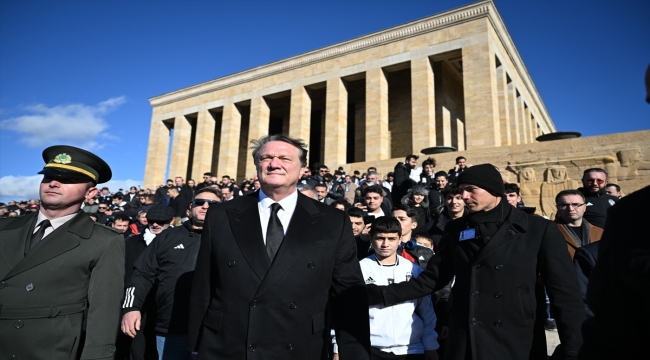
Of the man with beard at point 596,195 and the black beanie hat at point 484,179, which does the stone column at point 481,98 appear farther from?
the black beanie hat at point 484,179

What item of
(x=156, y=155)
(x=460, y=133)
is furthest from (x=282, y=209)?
(x=156, y=155)

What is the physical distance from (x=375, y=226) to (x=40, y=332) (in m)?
2.70

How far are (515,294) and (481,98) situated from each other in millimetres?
17283

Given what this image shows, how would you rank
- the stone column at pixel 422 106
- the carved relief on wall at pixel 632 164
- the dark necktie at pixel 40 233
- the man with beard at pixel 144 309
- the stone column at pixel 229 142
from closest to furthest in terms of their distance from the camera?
the dark necktie at pixel 40 233, the man with beard at pixel 144 309, the carved relief on wall at pixel 632 164, the stone column at pixel 422 106, the stone column at pixel 229 142

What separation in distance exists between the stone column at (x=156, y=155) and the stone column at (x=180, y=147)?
127cm

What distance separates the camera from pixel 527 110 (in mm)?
26828

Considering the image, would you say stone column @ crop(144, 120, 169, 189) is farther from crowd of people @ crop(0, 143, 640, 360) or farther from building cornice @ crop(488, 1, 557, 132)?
crowd of people @ crop(0, 143, 640, 360)

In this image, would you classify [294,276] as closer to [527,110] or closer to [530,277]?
[530,277]

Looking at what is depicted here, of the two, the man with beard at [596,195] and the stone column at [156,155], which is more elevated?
the stone column at [156,155]

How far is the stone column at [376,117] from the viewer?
1988 centimetres

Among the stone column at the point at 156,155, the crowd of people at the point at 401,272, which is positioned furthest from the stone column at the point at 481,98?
the stone column at the point at 156,155

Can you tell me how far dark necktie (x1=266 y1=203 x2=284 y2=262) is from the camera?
2158 millimetres

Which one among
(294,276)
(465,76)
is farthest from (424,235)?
(465,76)

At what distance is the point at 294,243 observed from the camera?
2121 millimetres
